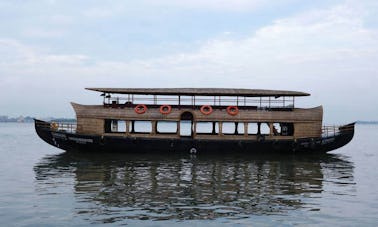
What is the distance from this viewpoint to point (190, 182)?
715 inches

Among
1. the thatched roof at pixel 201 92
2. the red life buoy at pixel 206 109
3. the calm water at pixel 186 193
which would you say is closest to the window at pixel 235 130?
the red life buoy at pixel 206 109

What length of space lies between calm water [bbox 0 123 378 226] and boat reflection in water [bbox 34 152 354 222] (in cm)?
4

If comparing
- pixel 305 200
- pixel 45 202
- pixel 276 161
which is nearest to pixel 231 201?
pixel 305 200

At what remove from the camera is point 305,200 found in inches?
579

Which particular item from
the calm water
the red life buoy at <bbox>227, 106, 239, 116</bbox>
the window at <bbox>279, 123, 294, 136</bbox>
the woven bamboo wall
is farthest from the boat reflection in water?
the red life buoy at <bbox>227, 106, 239, 116</bbox>

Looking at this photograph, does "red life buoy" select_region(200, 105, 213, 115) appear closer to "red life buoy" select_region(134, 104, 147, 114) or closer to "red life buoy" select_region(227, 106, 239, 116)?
"red life buoy" select_region(227, 106, 239, 116)

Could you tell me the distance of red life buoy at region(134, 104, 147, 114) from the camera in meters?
28.6

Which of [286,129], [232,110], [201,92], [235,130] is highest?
[201,92]

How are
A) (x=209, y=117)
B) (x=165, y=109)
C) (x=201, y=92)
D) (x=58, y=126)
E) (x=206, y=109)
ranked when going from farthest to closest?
(x=58, y=126), (x=206, y=109), (x=165, y=109), (x=209, y=117), (x=201, y=92)

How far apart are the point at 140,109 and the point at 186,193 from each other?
14041mm

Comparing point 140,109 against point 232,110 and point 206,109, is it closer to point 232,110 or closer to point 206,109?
point 206,109

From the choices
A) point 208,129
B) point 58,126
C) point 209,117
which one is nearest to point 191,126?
point 209,117

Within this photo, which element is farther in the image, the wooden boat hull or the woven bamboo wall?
the woven bamboo wall

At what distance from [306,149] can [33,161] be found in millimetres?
20127
